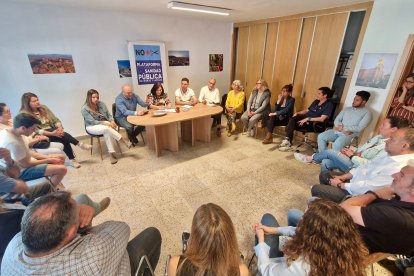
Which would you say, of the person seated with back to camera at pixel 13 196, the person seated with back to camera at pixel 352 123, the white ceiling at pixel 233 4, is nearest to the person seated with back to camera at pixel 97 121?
the person seated with back to camera at pixel 13 196

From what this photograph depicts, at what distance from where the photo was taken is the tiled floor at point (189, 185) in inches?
84.7

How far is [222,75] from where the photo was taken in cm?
563

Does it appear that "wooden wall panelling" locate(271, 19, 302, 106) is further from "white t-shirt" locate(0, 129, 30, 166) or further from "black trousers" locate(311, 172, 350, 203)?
"white t-shirt" locate(0, 129, 30, 166)

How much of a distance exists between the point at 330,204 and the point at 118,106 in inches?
136

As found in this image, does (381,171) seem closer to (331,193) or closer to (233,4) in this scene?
(331,193)

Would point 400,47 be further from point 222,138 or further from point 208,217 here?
point 208,217

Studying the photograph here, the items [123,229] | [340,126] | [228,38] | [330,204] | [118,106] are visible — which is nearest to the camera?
[330,204]

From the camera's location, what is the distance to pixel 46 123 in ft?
9.86

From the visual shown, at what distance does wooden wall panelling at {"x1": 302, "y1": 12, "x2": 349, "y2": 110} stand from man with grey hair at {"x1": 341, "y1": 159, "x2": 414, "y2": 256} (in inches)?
117

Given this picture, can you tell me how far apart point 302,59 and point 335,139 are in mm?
1779

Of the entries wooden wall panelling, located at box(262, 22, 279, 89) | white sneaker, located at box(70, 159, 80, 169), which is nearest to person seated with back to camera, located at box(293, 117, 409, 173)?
wooden wall panelling, located at box(262, 22, 279, 89)

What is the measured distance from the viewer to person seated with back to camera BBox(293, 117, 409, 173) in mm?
2045

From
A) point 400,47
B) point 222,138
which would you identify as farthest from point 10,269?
point 400,47

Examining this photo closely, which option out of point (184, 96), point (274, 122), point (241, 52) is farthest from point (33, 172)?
point (241, 52)
